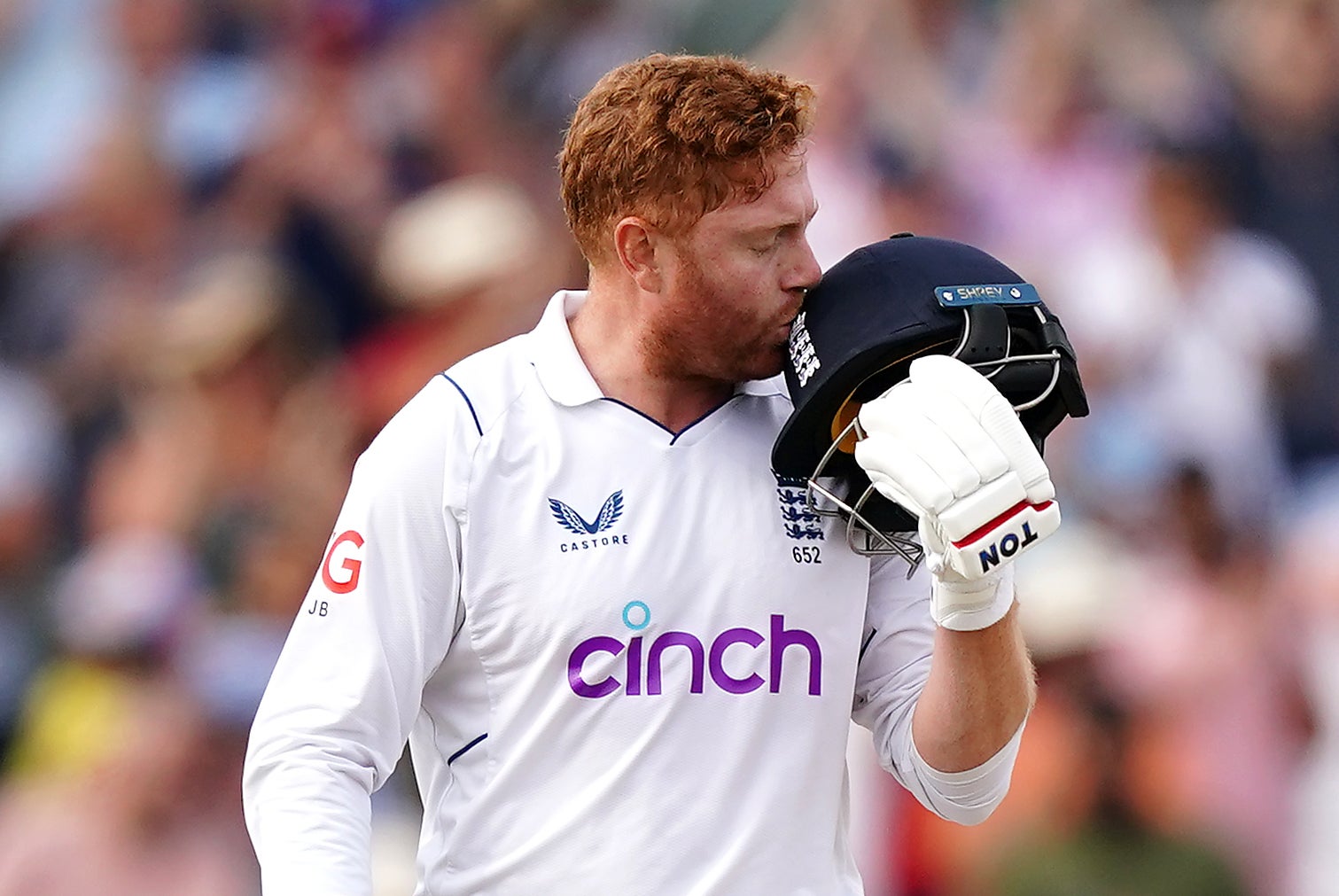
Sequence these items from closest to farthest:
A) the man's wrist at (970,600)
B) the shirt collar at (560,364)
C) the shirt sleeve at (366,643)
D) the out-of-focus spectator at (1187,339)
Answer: the man's wrist at (970,600) < the shirt sleeve at (366,643) < the shirt collar at (560,364) < the out-of-focus spectator at (1187,339)

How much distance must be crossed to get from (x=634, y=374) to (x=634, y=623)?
1.10 feet

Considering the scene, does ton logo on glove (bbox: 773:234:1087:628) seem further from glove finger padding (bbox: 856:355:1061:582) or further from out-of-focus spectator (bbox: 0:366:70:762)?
out-of-focus spectator (bbox: 0:366:70:762)

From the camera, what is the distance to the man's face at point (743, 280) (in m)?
2.15

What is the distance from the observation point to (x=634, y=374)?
2289 mm

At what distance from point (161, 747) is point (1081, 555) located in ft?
8.63

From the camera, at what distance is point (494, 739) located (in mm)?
2186

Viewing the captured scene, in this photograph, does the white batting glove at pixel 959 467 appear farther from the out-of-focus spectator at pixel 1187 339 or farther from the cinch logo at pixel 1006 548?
the out-of-focus spectator at pixel 1187 339

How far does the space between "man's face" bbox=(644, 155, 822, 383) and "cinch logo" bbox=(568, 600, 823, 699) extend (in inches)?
13.0

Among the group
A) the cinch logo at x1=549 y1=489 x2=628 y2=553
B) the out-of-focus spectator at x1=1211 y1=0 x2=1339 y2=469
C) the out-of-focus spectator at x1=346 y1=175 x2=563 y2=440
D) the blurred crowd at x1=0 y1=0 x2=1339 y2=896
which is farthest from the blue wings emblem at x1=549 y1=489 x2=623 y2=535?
the out-of-focus spectator at x1=1211 y1=0 x2=1339 y2=469

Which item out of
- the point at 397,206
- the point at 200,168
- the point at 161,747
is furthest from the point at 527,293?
the point at 161,747

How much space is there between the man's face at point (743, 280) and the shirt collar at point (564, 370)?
0.33ft

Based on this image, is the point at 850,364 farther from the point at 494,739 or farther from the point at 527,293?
the point at 527,293

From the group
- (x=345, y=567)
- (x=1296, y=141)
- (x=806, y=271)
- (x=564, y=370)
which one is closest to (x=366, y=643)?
(x=345, y=567)

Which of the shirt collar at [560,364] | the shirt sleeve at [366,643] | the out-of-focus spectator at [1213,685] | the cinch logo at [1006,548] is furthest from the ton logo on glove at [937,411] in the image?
the out-of-focus spectator at [1213,685]
